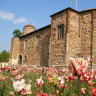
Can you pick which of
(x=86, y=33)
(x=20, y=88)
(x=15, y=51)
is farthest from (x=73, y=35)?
(x=20, y=88)

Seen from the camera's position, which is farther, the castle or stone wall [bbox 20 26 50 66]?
stone wall [bbox 20 26 50 66]

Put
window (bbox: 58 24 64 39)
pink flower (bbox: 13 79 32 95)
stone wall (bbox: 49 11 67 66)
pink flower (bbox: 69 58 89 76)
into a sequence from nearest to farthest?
1. pink flower (bbox: 69 58 89 76)
2. pink flower (bbox: 13 79 32 95)
3. stone wall (bbox: 49 11 67 66)
4. window (bbox: 58 24 64 39)

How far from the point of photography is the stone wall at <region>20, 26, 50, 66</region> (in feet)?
80.9

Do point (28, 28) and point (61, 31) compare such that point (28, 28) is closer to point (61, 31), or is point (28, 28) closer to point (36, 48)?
point (36, 48)

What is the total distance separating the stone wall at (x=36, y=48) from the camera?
80.9 ft

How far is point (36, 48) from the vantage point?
88.4 ft

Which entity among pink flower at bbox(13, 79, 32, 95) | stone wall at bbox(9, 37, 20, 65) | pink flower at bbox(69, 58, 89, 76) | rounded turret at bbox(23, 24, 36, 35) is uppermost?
rounded turret at bbox(23, 24, 36, 35)

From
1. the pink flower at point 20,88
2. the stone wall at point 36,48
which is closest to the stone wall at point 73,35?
the stone wall at point 36,48

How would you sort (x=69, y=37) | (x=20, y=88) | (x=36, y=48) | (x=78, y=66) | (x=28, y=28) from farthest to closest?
(x=28, y=28) → (x=36, y=48) → (x=69, y=37) → (x=20, y=88) → (x=78, y=66)

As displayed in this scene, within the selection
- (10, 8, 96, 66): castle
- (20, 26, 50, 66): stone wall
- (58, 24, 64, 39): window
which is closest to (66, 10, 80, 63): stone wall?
(10, 8, 96, 66): castle

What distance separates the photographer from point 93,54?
19125 millimetres

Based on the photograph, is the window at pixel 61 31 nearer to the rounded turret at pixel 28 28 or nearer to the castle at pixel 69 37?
the castle at pixel 69 37

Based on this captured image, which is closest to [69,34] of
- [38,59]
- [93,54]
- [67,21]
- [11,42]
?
[67,21]

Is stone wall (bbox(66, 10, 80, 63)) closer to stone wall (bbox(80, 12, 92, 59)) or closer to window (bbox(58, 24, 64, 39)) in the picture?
stone wall (bbox(80, 12, 92, 59))
